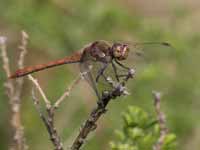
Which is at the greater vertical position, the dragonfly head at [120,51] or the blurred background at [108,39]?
the dragonfly head at [120,51]

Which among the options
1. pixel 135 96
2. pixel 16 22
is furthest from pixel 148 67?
pixel 16 22

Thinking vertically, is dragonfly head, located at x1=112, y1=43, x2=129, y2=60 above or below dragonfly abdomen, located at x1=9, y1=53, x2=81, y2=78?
above

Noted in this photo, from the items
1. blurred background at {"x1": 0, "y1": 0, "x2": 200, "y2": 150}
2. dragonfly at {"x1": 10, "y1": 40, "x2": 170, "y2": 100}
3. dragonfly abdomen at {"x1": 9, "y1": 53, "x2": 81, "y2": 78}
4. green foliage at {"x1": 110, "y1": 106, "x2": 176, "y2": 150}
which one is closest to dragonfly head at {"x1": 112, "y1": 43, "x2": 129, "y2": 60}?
dragonfly at {"x1": 10, "y1": 40, "x2": 170, "y2": 100}

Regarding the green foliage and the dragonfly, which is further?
the green foliage

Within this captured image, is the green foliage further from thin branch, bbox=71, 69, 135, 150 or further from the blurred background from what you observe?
the blurred background

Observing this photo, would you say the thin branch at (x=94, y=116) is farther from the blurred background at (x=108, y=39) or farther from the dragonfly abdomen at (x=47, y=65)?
the blurred background at (x=108, y=39)

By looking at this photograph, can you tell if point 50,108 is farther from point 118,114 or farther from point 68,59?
point 118,114

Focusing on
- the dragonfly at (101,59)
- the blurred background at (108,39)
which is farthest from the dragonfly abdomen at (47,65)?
the blurred background at (108,39)
